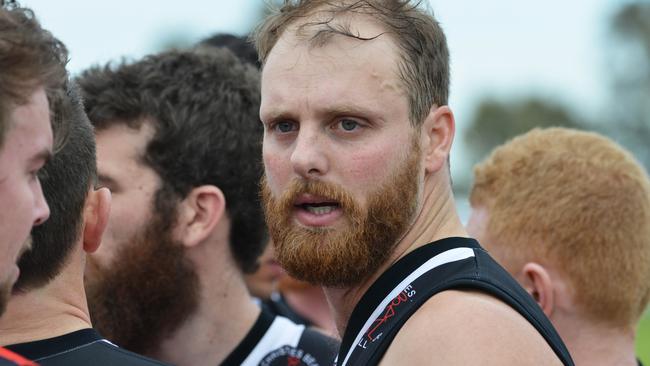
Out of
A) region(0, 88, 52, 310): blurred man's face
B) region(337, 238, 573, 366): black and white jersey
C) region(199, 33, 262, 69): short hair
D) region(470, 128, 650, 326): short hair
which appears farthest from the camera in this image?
region(199, 33, 262, 69): short hair

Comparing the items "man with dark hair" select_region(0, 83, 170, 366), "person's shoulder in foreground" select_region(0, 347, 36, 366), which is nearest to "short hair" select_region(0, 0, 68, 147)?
"man with dark hair" select_region(0, 83, 170, 366)

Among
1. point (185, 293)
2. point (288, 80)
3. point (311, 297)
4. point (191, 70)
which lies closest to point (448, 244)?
point (288, 80)

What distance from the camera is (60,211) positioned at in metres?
3.13

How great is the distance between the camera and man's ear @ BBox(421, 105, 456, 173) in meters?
3.60

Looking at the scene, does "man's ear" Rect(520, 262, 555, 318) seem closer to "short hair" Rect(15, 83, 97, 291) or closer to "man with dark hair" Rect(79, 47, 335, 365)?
"man with dark hair" Rect(79, 47, 335, 365)

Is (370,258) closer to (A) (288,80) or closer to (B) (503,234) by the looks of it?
(A) (288,80)

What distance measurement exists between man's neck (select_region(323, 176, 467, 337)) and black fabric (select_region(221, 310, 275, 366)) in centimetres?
109

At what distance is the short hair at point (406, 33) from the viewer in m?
3.55

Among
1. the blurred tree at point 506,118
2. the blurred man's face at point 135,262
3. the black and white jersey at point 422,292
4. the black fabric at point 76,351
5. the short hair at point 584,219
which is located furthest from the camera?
the blurred tree at point 506,118

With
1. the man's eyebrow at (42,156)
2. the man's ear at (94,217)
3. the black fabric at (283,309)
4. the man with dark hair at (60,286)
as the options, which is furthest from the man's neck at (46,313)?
the black fabric at (283,309)

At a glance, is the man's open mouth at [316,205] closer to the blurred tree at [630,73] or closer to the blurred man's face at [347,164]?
the blurred man's face at [347,164]

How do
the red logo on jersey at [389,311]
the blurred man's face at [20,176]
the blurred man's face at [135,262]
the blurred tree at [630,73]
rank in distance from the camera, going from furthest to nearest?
the blurred tree at [630,73], the blurred man's face at [135,262], the red logo on jersey at [389,311], the blurred man's face at [20,176]


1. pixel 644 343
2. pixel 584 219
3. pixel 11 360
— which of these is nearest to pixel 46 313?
pixel 11 360

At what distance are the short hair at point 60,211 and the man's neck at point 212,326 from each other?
5.19 feet
